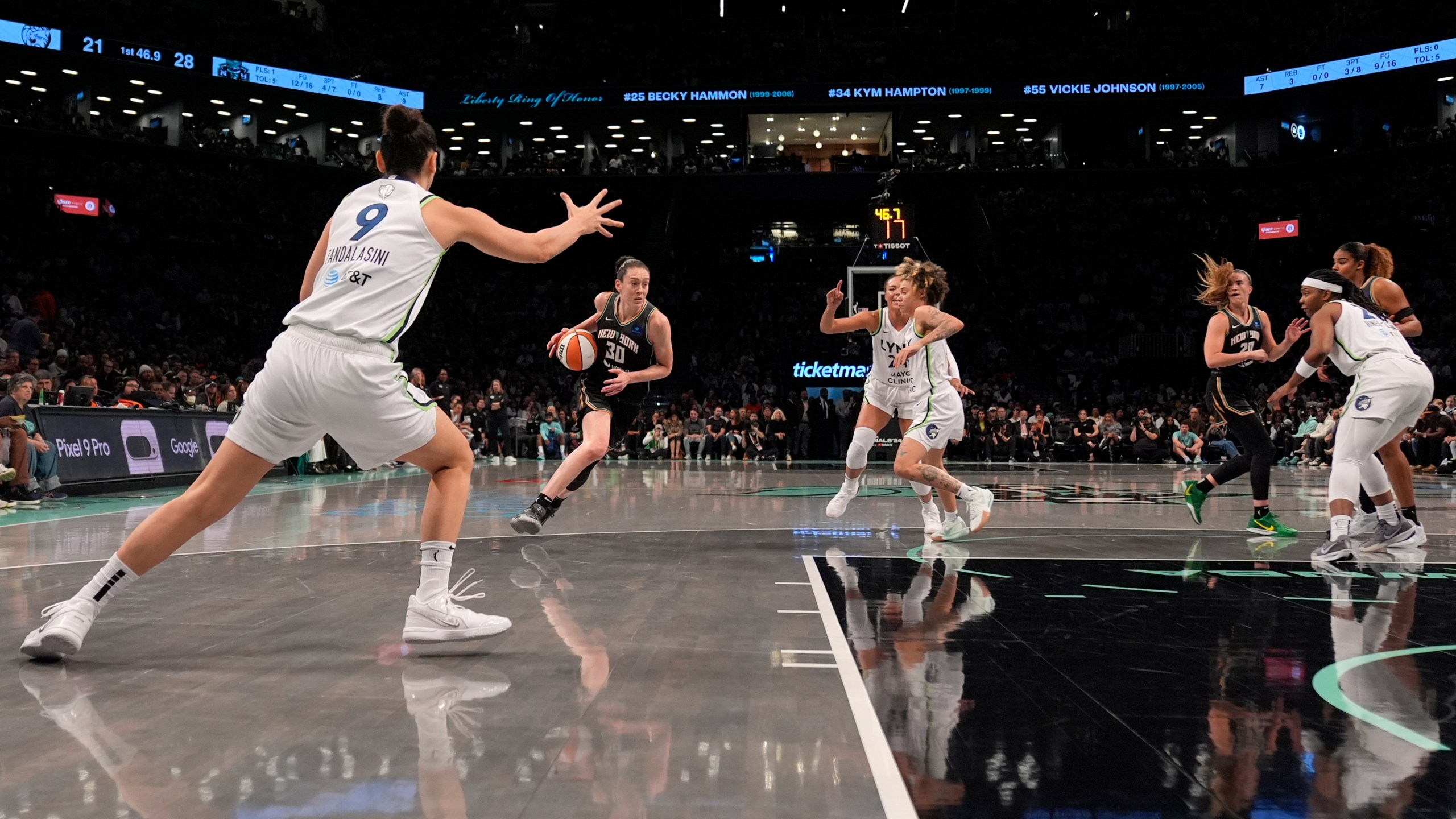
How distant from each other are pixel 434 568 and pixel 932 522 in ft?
13.6

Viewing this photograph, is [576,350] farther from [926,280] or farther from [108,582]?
[108,582]

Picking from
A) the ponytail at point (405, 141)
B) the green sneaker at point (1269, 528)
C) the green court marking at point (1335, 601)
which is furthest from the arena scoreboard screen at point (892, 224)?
the ponytail at point (405, 141)

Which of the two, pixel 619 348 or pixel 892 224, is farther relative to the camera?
pixel 892 224

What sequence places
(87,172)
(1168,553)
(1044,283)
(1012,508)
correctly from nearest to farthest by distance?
(1168,553) < (1012,508) < (87,172) < (1044,283)

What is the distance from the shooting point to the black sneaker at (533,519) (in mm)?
6184

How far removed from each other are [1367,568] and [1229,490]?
7.82 meters

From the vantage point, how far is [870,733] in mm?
2441

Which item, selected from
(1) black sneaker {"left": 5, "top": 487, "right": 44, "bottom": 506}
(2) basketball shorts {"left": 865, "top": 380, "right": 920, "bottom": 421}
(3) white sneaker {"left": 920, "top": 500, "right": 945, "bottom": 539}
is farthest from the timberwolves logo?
(3) white sneaker {"left": 920, "top": 500, "right": 945, "bottom": 539}

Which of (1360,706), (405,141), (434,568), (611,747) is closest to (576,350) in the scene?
(405,141)

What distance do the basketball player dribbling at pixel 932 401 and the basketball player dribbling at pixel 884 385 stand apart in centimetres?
5

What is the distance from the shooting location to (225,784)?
81.1 inches

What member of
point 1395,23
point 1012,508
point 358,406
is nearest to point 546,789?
point 358,406

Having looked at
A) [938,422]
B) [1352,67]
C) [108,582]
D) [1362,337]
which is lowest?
[108,582]

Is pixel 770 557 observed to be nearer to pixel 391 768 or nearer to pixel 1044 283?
pixel 391 768
